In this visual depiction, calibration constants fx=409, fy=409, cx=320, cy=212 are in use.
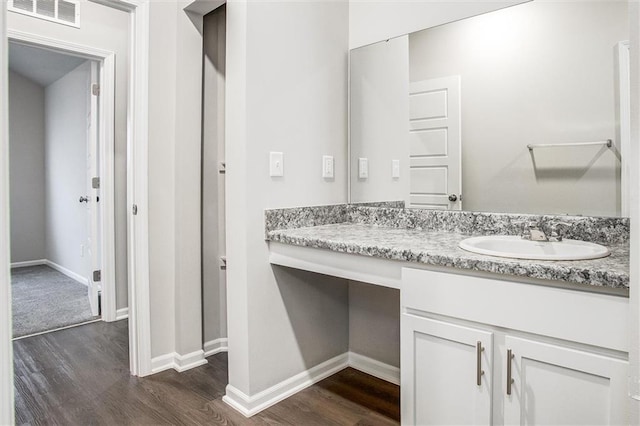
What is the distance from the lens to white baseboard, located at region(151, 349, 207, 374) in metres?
2.26

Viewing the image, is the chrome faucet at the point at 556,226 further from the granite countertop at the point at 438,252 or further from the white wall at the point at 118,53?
the white wall at the point at 118,53

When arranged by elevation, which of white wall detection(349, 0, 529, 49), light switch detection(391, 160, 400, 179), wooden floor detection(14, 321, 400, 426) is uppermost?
white wall detection(349, 0, 529, 49)

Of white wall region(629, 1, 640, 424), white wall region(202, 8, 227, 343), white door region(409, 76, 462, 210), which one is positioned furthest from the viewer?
white wall region(202, 8, 227, 343)

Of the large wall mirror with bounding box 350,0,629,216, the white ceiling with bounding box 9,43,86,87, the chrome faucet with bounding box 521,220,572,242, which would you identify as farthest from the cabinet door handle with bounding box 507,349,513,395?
the white ceiling with bounding box 9,43,86,87

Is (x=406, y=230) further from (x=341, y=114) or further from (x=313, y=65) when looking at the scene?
(x=313, y=65)

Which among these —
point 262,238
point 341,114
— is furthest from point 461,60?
point 262,238

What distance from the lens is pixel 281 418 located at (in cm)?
180

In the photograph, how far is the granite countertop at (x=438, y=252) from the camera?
1062 millimetres

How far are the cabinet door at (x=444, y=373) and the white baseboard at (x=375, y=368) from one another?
2.27ft

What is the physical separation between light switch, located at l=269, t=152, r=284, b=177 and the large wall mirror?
0.53 meters

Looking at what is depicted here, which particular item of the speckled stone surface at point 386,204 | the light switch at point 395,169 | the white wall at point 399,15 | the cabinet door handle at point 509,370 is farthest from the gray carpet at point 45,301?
the cabinet door handle at point 509,370

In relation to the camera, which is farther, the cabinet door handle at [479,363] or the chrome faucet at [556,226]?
the chrome faucet at [556,226]

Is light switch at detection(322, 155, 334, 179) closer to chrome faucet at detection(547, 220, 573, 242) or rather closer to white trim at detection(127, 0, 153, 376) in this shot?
white trim at detection(127, 0, 153, 376)

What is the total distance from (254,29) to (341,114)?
68 centimetres
